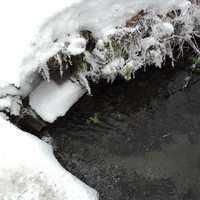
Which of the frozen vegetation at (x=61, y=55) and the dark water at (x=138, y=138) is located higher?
the frozen vegetation at (x=61, y=55)

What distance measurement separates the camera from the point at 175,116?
14.5 feet

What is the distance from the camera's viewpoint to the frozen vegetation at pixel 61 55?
290 cm

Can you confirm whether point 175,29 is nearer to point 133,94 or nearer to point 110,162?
point 133,94

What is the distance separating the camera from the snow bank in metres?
2.73

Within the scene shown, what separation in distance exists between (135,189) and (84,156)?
3.32 ft

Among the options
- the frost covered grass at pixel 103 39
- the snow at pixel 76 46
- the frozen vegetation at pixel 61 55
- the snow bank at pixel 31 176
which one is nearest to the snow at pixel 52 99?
the frozen vegetation at pixel 61 55

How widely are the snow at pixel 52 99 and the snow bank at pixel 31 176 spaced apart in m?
1.12

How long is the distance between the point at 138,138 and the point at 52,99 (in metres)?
1.74

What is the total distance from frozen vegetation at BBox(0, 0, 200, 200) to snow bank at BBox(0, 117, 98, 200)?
0.01 m

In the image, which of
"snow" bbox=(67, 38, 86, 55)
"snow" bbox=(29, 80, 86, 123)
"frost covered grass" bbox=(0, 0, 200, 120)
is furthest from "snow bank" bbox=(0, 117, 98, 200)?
"snow" bbox=(67, 38, 86, 55)

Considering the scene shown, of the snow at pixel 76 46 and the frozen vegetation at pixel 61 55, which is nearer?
the frozen vegetation at pixel 61 55

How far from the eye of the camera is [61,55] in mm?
4070

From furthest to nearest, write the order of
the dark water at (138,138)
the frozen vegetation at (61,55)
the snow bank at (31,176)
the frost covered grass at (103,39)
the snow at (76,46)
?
the snow at (76,46), the frost covered grass at (103,39), the dark water at (138,138), the frozen vegetation at (61,55), the snow bank at (31,176)

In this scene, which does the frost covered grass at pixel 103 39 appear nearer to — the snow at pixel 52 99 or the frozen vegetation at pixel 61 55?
the frozen vegetation at pixel 61 55
